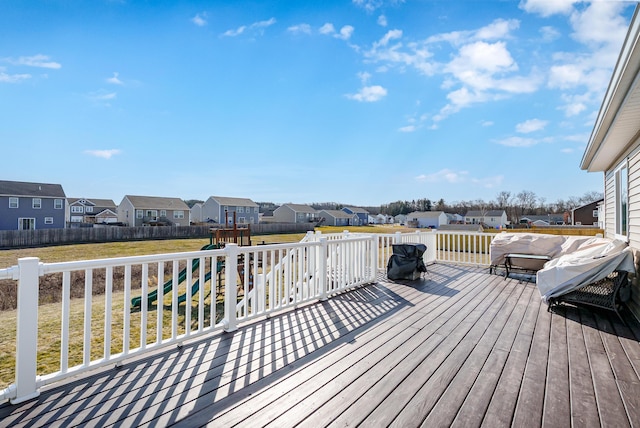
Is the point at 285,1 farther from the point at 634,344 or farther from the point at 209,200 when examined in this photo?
the point at 209,200

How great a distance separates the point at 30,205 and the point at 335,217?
130ft

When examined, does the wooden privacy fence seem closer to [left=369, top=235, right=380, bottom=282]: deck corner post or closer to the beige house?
[left=369, top=235, right=380, bottom=282]: deck corner post

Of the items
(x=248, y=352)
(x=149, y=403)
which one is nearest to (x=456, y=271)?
(x=248, y=352)

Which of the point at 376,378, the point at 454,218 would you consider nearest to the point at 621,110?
the point at 376,378

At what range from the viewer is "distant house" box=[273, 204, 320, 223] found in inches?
1924

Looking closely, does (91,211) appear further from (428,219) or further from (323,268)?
(428,219)

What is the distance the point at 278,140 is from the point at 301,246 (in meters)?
13.8

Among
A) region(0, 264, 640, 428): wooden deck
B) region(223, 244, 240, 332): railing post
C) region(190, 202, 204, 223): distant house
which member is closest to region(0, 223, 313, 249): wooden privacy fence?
region(223, 244, 240, 332): railing post

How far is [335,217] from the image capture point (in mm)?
54500

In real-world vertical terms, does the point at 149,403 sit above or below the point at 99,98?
below

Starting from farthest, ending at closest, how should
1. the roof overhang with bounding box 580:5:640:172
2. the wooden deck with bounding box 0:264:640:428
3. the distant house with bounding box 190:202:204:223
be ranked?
the distant house with bounding box 190:202:204:223 → the roof overhang with bounding box 580:5:640:172 → the wooden deck with bounding box 0:264:640:428

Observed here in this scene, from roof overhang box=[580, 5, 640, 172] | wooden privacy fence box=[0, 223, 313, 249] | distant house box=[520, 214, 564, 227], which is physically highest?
roof overhang box=[580, 5, 640, 172]

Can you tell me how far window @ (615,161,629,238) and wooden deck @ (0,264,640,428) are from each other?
2.19 metres

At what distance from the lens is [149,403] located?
190 centimetres
